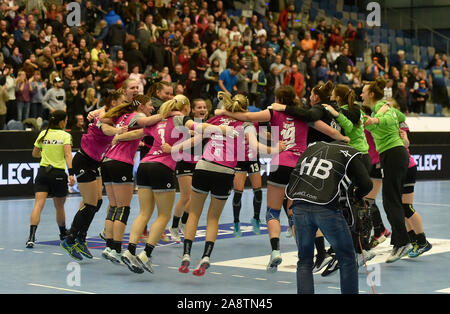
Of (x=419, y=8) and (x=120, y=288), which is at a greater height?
Result: (x=419, y=8)

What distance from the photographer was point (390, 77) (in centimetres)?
2620

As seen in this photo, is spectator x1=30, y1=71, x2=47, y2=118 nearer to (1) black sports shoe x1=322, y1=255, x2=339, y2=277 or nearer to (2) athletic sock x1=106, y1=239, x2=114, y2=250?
(2) athletic sock x1=106, y1=239, x2=114, y2=250

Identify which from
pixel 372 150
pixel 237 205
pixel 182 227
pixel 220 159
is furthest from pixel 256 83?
pixel 220 159

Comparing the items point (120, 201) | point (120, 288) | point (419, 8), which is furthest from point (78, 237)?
point (419, 8)

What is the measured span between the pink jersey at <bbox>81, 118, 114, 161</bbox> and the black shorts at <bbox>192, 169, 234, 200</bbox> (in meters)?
1.87

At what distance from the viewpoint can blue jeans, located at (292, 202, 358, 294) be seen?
6.35 metres

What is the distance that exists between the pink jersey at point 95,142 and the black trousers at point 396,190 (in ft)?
11.7

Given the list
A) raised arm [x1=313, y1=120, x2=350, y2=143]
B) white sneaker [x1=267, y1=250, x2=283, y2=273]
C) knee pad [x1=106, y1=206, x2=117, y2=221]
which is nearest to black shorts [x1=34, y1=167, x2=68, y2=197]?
knee pad [x1=106, y1=206, x2=117, y2=221]

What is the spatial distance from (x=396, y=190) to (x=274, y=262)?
80.7 inches

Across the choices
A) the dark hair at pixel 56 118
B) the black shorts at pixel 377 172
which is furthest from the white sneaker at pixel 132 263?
the black shorts at pixel 377 172

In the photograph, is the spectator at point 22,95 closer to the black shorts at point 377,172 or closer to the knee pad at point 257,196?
the knee pad at point 257,196

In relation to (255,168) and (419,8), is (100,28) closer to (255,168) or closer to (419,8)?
(255,168)

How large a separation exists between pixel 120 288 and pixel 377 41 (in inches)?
887

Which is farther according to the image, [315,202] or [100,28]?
[100,28]
